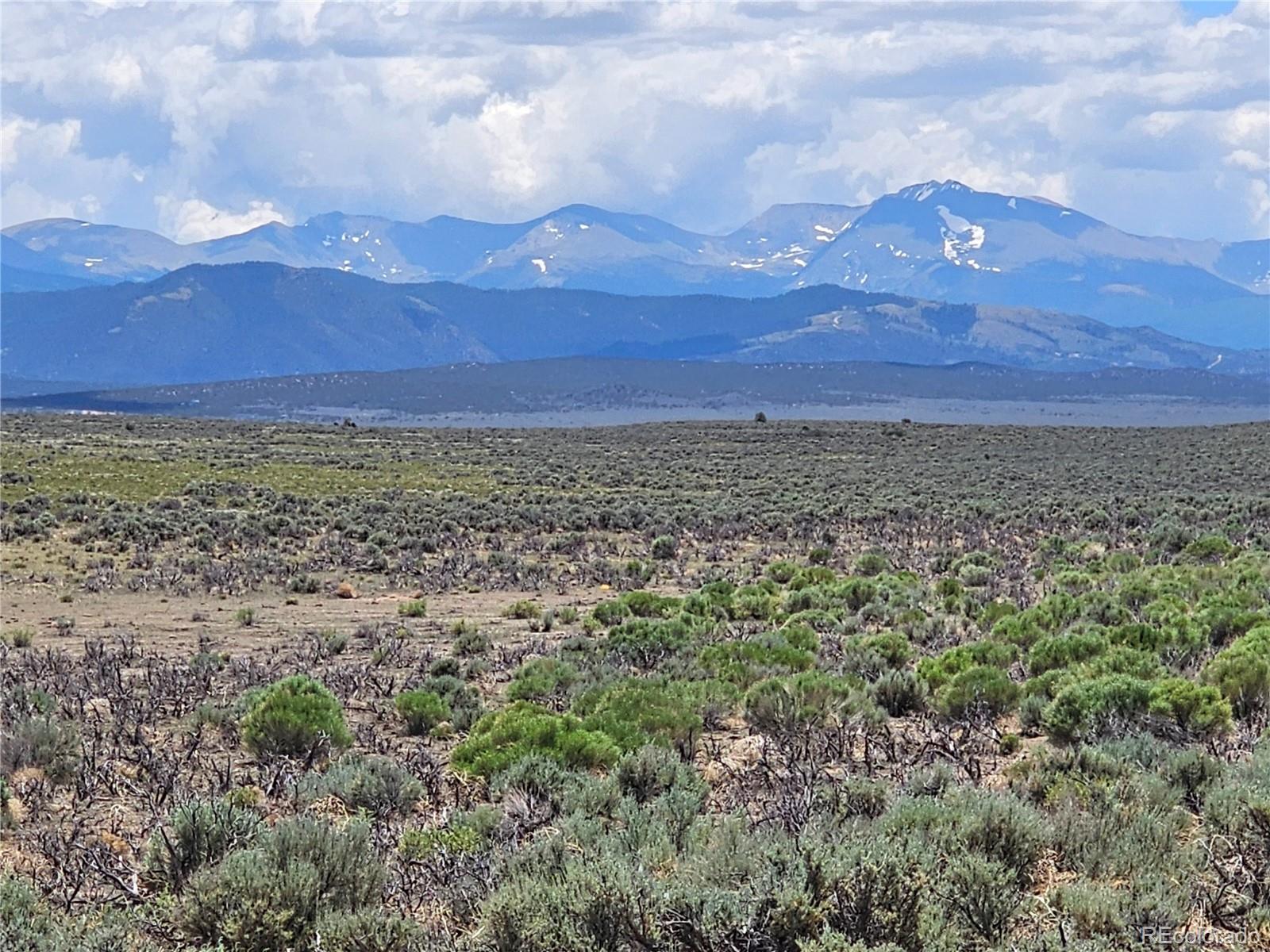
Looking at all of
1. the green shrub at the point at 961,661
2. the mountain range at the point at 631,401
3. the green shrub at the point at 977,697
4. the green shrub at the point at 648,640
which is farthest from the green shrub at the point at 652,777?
the mountain range at the point at 631,401

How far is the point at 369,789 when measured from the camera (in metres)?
7.12

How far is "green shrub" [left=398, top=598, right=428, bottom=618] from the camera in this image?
53.3 ft

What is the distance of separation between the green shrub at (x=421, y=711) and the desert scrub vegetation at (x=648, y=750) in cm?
5

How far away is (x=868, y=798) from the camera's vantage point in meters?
6.59

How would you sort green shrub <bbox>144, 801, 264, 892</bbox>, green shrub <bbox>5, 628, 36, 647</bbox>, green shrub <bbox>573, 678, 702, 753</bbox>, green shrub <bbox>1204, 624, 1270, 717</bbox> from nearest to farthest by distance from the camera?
green shrub <bbox>144, 801, 264, 892</bbox>, green shrub <bbox>573, 678, 702, 753</bbox>, green shrub <bbox>1204, 624, 1270, 717</bbox>, green shrub <bbox>5, 628, 36, 647</bbox>

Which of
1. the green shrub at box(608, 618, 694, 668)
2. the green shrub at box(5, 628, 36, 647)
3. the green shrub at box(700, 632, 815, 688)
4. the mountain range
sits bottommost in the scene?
the green shrub at box(5, 628, 36, 647)

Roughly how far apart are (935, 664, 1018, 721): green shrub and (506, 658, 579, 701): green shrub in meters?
3.05

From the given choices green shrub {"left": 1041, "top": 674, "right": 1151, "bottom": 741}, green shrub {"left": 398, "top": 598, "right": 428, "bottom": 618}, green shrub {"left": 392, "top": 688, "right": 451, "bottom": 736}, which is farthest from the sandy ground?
green shrub {"left": 1041, "top": 674, "right": 1151, "bottom": 741}

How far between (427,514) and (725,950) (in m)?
23.4

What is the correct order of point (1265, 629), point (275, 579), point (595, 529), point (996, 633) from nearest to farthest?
point (1265, 629)
point (996, 633)
point (275, 579)
point (595, 529)

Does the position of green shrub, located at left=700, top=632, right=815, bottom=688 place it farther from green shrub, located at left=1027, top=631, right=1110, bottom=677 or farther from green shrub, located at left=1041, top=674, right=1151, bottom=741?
green shrub, located at left=1041, top=674, right=1151, bottom=741

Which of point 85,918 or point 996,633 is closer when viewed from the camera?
point 85,918

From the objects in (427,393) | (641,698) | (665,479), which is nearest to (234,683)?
(641,698)

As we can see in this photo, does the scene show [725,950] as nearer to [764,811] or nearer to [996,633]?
[764,811]
